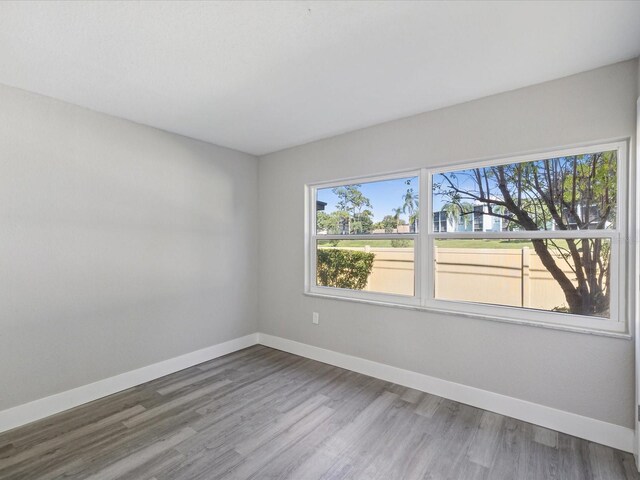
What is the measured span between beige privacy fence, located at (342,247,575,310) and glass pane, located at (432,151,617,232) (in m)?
0.22

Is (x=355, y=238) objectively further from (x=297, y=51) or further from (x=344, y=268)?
(x=297, y=51)

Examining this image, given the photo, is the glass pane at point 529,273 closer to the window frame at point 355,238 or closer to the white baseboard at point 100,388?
the window frame at point 355,238

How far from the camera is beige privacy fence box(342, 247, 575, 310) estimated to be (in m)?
2.31

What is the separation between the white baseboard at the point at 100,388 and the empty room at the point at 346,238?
14 millimetres

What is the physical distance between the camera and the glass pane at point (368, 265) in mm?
2971

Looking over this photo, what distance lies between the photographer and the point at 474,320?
250 centimetres

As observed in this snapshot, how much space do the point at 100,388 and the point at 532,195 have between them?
3800 mm

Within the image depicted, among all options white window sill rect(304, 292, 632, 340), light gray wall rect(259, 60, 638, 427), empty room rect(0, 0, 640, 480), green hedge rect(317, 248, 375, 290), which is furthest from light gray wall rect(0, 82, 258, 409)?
white window sill rect(304, 292, 632, 340)

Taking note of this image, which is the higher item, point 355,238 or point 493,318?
point 355,238

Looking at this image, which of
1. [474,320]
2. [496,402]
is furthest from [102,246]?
[496,402]

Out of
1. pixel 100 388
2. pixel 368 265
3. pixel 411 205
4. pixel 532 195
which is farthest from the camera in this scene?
pixel 368 265

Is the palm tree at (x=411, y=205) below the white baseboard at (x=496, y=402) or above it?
above

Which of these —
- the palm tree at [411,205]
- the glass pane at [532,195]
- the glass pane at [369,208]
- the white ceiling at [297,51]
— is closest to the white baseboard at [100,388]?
the glass pane at [369,208]

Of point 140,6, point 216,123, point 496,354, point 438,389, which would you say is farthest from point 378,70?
point 438,389
